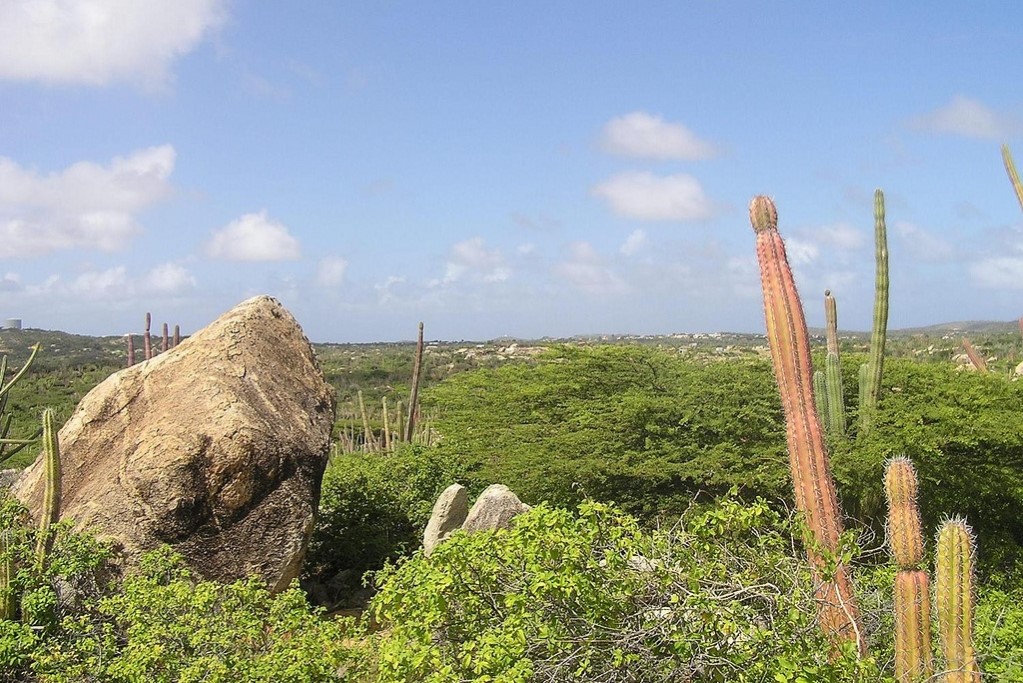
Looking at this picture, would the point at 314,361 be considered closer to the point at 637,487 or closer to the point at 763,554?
the point at 637,487

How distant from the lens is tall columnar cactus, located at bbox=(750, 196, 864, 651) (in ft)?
16.0

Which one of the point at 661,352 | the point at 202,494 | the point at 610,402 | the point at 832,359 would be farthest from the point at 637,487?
the point at 202,494

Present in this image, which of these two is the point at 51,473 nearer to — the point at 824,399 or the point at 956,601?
the point at 956,601

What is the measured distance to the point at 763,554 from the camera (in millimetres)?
5246

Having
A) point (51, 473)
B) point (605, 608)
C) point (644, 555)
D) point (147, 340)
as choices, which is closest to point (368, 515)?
point (51, 473)

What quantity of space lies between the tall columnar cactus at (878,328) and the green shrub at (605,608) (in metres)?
4.86

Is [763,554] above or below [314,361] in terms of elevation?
below

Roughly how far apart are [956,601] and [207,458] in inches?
216

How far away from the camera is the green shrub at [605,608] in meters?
4.44

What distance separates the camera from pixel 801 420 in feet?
17.0

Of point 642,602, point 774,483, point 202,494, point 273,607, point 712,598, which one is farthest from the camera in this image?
point 774,483

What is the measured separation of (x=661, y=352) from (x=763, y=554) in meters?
7.92

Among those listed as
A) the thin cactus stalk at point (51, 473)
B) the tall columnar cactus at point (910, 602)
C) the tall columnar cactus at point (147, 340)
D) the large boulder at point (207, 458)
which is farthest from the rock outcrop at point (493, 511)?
the tall columnar cactus at point (147, 340)

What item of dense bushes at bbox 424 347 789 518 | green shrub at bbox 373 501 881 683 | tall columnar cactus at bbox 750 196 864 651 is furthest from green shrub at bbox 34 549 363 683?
dense bushes at bbox 424 347 789 518
